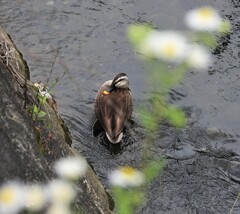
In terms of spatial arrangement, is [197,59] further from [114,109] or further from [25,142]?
[114,109]

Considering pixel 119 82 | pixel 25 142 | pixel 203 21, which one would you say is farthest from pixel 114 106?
pixel 203 21

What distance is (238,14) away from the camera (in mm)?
8742

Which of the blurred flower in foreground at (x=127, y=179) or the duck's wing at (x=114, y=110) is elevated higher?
the blurred flower in foreground at (x=127, y=179)

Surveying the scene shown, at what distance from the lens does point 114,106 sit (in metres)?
7.16

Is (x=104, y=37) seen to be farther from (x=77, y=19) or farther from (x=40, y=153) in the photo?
(x=40, y=153)

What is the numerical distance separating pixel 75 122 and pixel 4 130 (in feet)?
12.2

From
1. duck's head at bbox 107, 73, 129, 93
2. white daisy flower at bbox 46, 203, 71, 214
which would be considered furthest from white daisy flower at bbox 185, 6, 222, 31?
duck's head at bbox 107, 73, 129, 93

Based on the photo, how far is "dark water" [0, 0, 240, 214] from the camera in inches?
242

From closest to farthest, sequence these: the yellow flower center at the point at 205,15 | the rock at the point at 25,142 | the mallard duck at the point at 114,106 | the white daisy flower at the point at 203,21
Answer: the white daisy flower at the point at 203,21 < the yellow flower center at the point at 205,15 < the rock at the point at 25,142 < the mallard duck at the point at 114,106

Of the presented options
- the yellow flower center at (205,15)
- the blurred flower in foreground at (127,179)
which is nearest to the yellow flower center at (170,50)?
the yellow flower center at (205,15)

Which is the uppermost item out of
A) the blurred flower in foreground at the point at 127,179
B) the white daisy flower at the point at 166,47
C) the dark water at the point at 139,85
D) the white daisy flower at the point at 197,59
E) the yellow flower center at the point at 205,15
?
the yellow flower center at the point at 205,15

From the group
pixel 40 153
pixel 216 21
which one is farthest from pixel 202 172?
pixel 216 21

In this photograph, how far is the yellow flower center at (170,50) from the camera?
194 centimetres

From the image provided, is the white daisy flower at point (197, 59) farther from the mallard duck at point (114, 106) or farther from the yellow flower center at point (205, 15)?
the mallard duck at point (114, 106)
